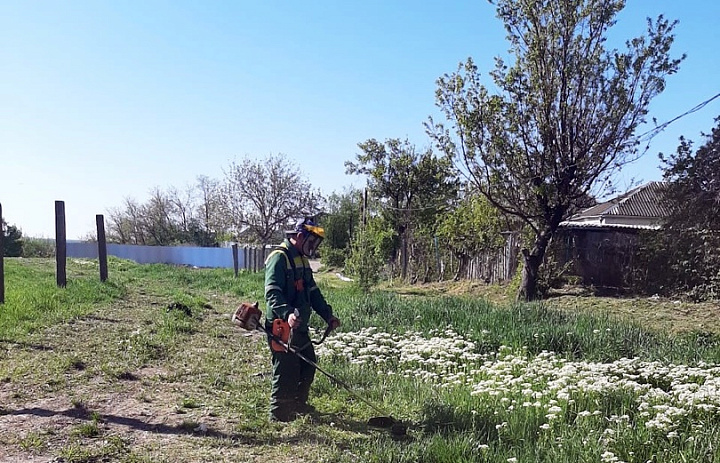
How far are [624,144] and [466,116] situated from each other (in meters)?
4.36

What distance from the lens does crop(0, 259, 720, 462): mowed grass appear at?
484 cm

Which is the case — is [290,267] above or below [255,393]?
above

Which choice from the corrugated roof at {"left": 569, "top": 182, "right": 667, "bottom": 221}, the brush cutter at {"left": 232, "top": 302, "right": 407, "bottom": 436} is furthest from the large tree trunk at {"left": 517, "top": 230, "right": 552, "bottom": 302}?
the corrugated roof at {"left": 569, "top": 182, "right": 667, "bottom": 221}

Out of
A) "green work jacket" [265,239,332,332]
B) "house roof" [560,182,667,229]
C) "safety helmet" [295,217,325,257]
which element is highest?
"house roof" [560,182,667,229]

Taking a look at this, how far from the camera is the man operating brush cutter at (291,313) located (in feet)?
19.2

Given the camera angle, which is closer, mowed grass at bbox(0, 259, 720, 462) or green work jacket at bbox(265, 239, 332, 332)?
mowed grass at bbox(0, 259, 720, 462)

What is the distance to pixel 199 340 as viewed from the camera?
10.3 metres

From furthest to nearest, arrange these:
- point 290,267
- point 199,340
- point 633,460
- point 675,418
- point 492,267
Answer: point 492,267
point 199,340
point 290,267
point 675,418
point 633,460

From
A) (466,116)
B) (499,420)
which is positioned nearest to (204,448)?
(499,420)

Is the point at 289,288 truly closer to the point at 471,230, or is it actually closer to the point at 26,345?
the point at 26,345

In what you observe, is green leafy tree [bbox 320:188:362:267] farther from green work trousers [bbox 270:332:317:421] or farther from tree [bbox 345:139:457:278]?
green work trousers [bbox 270:332:317:421]

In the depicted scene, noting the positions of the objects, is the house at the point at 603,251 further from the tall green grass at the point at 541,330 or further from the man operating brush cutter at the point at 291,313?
the man operating brush cutter at the point at 291,313

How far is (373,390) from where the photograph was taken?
22.7ft

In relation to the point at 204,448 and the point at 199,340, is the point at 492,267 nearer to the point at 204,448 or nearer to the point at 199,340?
the point at 199,340
